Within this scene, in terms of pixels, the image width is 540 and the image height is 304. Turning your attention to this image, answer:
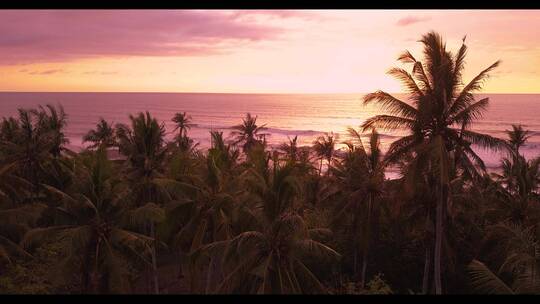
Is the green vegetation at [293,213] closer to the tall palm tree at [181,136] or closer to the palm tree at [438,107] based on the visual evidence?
the palm tree at [438,107]

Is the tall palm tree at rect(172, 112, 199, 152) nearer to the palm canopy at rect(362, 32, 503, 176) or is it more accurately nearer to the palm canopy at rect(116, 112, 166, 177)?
the palm canopy at rect(116, 112, 166, 177)

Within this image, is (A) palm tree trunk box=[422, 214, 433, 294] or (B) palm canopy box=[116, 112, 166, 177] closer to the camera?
(A) palm tree trunk box=[422, 214, 433, 294]

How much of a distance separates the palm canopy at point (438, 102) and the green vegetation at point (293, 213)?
0.04m

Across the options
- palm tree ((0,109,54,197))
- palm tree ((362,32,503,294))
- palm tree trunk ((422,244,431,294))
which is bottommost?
palm tree trunk ((422,244,431,294))

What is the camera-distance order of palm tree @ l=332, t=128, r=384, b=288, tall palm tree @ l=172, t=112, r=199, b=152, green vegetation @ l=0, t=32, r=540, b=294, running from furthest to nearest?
tall palm tree @ l=172, t=112, r=199, b=152, palm tree @ l=332, t=128, r=384, b=288, green vegetation @ l=0, t=32, r=540, b=294

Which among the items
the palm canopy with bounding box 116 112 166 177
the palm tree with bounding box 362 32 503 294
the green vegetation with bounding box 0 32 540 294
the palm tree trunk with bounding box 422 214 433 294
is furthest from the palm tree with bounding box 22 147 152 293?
the palm tree trunk with bounding box 422 214 433 294

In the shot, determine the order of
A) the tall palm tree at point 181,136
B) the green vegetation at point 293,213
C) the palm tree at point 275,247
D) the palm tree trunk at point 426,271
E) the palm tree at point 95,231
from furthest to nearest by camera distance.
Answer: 1. the tall palm tree at point 181,136
2. the palm tree trunk at point 426,271
3. the palm tree at point 95,231
4. the green vegetation at point 293,213
5. the palm tree at point 275,247

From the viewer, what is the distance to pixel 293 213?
13523 mm

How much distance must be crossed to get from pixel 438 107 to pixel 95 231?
41.2ft

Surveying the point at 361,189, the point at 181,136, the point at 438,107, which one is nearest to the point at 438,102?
the point at 438,107

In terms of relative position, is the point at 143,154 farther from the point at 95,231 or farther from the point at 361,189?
the point at 361,189

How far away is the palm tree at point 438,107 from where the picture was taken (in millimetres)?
13969

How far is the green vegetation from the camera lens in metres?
14.0

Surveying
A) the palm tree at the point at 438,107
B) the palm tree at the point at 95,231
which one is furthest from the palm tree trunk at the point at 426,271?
the palm tree at the point at 95,231
